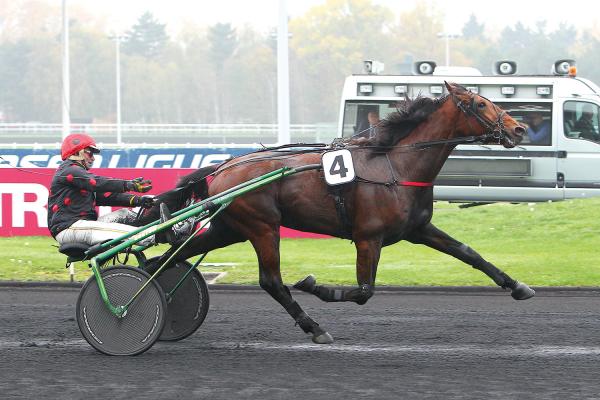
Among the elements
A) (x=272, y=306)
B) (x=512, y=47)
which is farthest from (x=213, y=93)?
(x=272, y=306)

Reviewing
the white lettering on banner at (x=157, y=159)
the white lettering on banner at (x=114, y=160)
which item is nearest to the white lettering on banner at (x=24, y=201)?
the white lettering on banner at (x=157, y=159)

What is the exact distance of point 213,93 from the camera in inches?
3509

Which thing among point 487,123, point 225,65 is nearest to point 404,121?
point 487,123

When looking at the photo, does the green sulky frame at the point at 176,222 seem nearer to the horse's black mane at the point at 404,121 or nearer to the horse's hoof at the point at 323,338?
the horse's black mane at the point at 404,121

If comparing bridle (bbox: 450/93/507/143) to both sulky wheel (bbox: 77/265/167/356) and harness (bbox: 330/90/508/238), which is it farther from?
sulky wheel (bbox: 77/265/167/356)

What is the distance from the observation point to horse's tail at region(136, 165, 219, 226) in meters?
8.54

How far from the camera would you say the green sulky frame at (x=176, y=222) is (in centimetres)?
779

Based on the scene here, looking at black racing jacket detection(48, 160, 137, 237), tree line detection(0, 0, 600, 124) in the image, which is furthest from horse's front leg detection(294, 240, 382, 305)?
tree line detection(0, 0, 600, 124)

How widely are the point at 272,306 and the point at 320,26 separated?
285 feet

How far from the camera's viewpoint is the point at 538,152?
20.7 meters

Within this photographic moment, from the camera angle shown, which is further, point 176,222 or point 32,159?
point 32,159

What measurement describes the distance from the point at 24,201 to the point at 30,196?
6.5 inches

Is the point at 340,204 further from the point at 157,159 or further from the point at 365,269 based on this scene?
the point at 157,159

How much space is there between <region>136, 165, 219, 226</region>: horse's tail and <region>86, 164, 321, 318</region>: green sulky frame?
0.42m
